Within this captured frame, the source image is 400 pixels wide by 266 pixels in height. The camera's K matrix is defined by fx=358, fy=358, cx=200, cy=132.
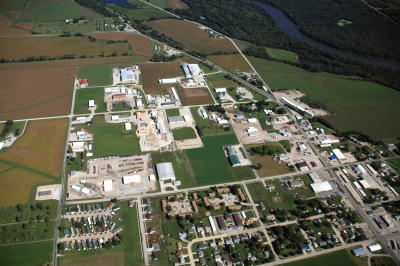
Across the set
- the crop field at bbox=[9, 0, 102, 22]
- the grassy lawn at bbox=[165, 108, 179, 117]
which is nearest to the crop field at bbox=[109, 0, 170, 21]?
the crop field at bbox=[9, 0, 102, 22]

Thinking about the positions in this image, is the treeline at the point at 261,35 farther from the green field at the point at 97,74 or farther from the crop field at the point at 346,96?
the green field at the point at 97,74

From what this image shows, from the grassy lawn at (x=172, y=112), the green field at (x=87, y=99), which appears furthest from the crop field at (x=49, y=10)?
the grassy lawn at (x=172, y=112)

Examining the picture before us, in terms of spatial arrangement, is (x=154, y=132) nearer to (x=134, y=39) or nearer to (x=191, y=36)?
(x=134, y=39)

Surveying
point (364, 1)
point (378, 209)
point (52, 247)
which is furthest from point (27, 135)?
point (364, 1)

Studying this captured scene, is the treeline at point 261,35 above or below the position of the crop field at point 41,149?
above

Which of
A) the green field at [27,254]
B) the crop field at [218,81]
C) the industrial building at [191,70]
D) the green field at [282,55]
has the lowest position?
the green field at [27,254]

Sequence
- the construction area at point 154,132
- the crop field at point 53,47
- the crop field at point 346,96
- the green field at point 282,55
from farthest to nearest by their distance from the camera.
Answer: the green field at point 282,55
the crop field at point 53,47
the crop field at point 346,96
the construction area at point 154,132
